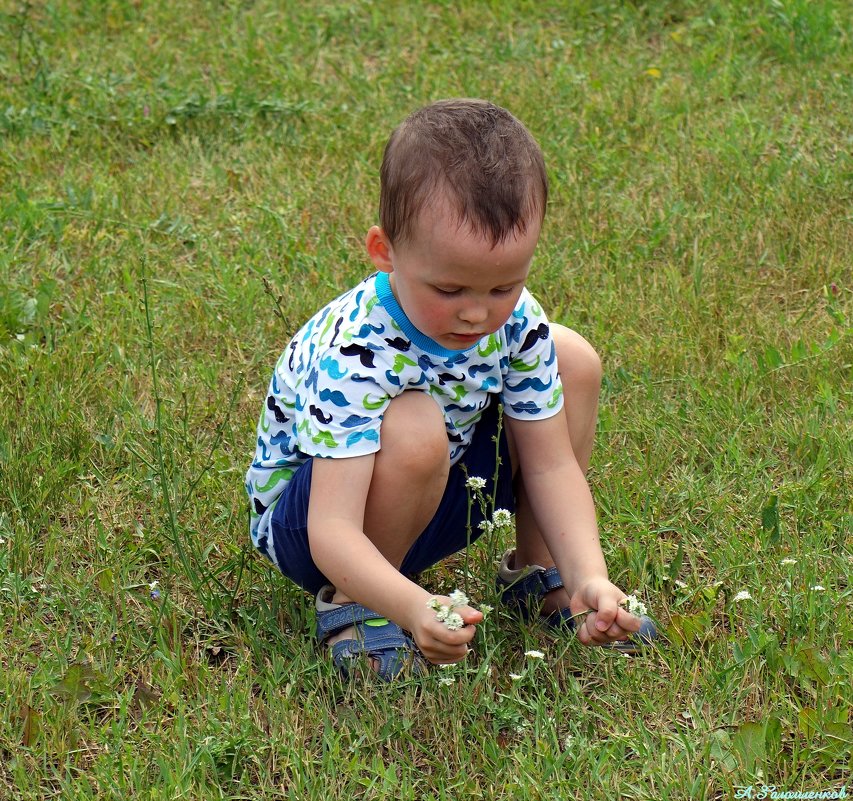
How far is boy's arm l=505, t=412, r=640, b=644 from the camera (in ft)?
7.77

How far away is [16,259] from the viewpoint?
388 cm

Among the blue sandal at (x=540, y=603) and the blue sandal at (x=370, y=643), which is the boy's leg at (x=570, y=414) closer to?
the blue sandal at (x=540, y=603)

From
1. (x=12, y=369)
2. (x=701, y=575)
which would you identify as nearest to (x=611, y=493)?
(x=701, y=575)

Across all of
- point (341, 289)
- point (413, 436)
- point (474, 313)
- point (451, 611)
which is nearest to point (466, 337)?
point (474, 313)

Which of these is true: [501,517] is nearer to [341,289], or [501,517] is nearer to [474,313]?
[474,313]

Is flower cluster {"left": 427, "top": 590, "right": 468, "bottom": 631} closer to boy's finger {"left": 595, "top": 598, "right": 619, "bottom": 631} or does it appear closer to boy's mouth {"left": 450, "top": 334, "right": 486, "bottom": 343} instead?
boy's finger {"left": 595, "top": 598, "right": 619, "bottom": 631}

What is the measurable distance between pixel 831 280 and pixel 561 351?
1627 millimetres

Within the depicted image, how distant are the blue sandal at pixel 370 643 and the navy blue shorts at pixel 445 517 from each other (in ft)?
0.29

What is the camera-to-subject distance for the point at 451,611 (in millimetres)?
2023

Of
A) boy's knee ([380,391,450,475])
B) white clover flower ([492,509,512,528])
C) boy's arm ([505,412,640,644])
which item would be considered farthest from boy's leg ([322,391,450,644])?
boy's arm ([505,412,640,644])

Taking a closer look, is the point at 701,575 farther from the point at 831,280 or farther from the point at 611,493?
the point at 831,280

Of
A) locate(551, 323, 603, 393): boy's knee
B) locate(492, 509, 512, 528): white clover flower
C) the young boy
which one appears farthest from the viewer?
locate(551, 323, 603, 393): boy's knee

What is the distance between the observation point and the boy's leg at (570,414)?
2.49m

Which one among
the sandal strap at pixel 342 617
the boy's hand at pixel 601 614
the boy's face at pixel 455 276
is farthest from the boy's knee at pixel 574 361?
the sandal strap at pixel 342 617
